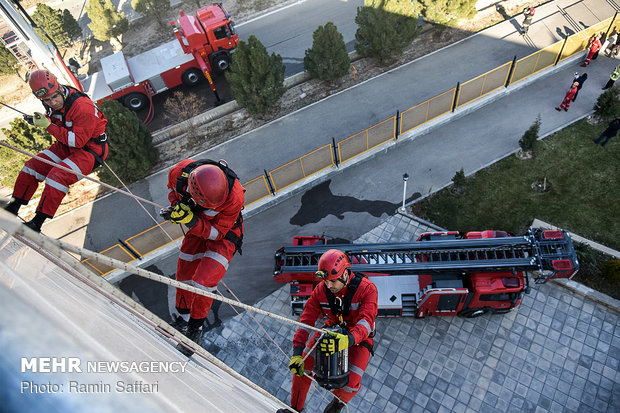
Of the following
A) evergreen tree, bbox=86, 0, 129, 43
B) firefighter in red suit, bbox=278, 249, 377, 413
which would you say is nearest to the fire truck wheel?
firefighter in red suit, bbox=278, 249, 377, 413

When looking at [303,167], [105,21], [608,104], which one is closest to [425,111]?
[303,167]

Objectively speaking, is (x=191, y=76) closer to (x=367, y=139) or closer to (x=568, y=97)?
(x=367, y=139)

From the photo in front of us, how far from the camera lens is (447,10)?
59.7ft

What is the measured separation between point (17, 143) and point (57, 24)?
11.2 meters

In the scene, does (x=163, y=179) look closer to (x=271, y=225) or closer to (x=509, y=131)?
(x=271, y=225)

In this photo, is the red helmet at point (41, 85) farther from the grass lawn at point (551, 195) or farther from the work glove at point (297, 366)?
the grass lawn at point (551, 195)

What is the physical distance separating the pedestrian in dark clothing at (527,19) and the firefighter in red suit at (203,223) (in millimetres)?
18701

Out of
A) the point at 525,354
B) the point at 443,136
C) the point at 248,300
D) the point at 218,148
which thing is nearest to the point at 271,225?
the point at 248,300

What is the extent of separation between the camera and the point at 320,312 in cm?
726

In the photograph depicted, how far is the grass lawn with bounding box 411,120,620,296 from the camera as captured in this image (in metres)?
12.6

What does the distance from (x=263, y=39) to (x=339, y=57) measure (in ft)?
23.7

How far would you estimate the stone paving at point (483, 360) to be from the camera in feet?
31.9

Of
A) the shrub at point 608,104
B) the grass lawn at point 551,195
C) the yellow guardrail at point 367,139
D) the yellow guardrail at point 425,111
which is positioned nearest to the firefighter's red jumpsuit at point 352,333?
the grass lawn at point 551,195

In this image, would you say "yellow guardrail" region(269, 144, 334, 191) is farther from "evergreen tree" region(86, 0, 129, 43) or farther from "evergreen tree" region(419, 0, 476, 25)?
"evergreen tree" region(86, 0, 129, 43)
